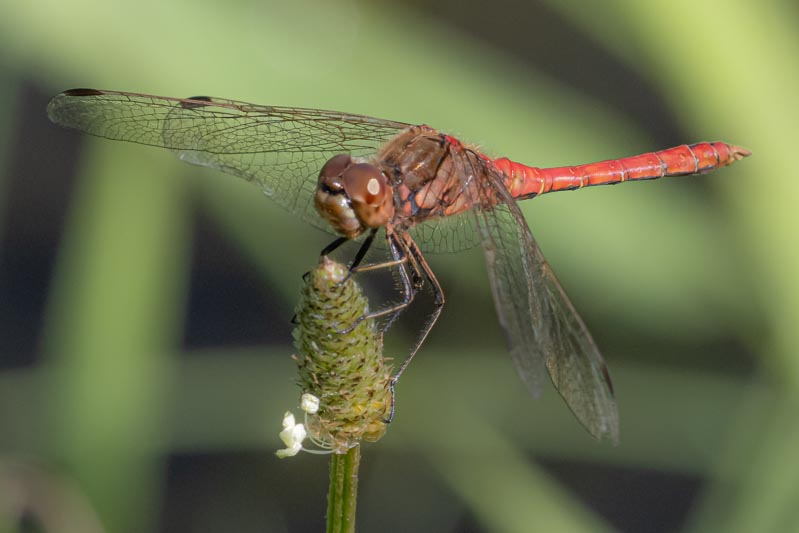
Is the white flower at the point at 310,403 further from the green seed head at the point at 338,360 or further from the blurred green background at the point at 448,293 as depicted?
the blurred green background at the point at 448,293

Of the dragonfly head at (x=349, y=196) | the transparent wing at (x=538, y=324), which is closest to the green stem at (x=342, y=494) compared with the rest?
the transparent wing at (x=538, y=324)

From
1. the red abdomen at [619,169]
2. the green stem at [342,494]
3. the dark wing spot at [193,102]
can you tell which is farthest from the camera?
the red abdomen at [619,169]

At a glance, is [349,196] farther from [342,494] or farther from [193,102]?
[342,494]

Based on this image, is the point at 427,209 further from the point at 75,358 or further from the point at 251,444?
the point at 251,444

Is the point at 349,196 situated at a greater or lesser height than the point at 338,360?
greater

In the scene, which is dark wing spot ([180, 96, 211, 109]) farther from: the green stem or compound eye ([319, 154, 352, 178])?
the green stem

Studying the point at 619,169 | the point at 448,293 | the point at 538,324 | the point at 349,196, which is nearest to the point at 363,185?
the point at 349,196
